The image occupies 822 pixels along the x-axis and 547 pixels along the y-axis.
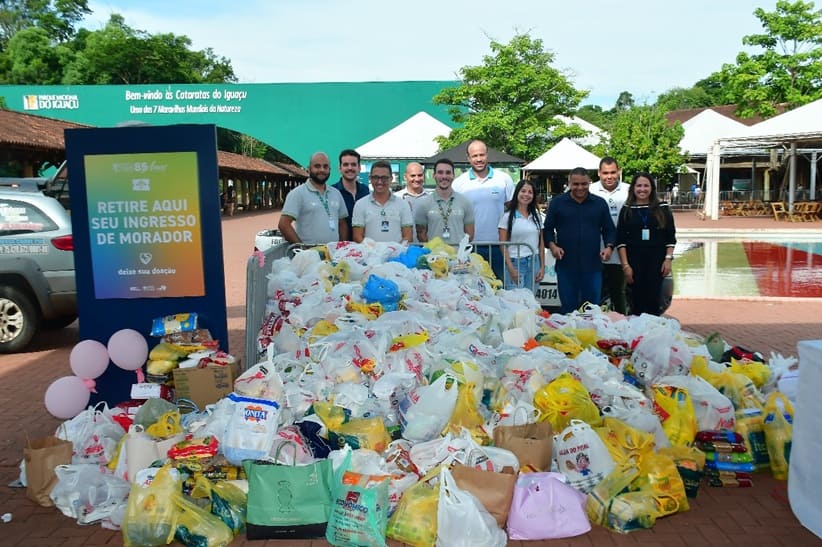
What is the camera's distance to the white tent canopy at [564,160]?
80.9 feet

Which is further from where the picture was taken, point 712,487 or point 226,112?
point 226,112

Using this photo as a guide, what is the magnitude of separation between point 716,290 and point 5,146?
20.6m

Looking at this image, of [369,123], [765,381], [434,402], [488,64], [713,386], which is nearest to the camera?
[434,402]

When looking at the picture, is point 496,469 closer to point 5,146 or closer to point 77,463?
point 77,463

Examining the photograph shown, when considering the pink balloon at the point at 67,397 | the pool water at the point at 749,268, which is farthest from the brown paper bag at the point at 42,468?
the pool water at the point at 749,268

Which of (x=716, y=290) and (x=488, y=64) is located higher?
(x=488, y=64)

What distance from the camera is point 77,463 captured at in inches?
162

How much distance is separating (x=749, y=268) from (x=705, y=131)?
2822cm

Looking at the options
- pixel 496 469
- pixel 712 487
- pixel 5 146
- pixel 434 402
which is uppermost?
pixel 5 146

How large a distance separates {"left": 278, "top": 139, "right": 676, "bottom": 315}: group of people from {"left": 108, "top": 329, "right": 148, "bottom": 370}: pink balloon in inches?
77.0

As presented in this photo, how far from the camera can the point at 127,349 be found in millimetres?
4750

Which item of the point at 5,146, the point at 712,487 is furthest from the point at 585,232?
the point at 5,146

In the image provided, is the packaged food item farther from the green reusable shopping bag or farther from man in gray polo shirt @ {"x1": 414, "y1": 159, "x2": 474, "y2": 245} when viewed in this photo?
man in gray polo shirt @ {"x1": 414, "y1": 159, "x2": 474, "y2": 245}

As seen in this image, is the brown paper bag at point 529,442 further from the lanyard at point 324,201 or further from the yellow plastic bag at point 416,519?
the lanyard at point 324,201
